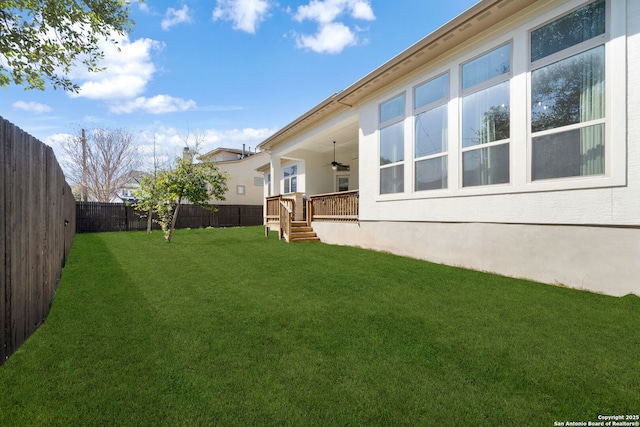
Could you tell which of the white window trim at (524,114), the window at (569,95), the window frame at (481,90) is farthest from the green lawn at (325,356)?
the window frame at (481,90)

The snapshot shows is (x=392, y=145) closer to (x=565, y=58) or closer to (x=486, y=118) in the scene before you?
(x=486, y=118)

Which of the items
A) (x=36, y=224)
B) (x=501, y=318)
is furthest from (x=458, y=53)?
(x=36, y=224)

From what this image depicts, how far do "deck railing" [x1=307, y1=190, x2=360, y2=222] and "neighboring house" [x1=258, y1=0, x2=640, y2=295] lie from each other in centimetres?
88

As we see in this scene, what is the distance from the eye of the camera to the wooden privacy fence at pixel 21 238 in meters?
2.22

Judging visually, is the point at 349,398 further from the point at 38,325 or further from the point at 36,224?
the point at 36,224

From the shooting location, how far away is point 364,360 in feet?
7.78

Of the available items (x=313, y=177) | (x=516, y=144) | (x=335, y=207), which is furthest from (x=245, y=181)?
(x=516, y=144)

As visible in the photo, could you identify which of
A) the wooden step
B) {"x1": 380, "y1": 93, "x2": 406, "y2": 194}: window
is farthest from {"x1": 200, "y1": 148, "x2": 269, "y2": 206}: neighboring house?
{"x1": 380, "y1": 93, "x2": 406, "y2": 194}: window

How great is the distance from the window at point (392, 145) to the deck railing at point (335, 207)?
1319 mm

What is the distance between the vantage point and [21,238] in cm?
254

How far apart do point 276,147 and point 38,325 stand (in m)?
11.5

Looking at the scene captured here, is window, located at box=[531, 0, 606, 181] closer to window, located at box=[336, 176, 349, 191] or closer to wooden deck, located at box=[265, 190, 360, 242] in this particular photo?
wooden deck, located at box=[265, 190, 360, 242]

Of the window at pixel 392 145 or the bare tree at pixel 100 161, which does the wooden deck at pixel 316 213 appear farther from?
the bare tree at pixel 100 161

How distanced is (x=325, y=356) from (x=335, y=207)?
7.37 m
